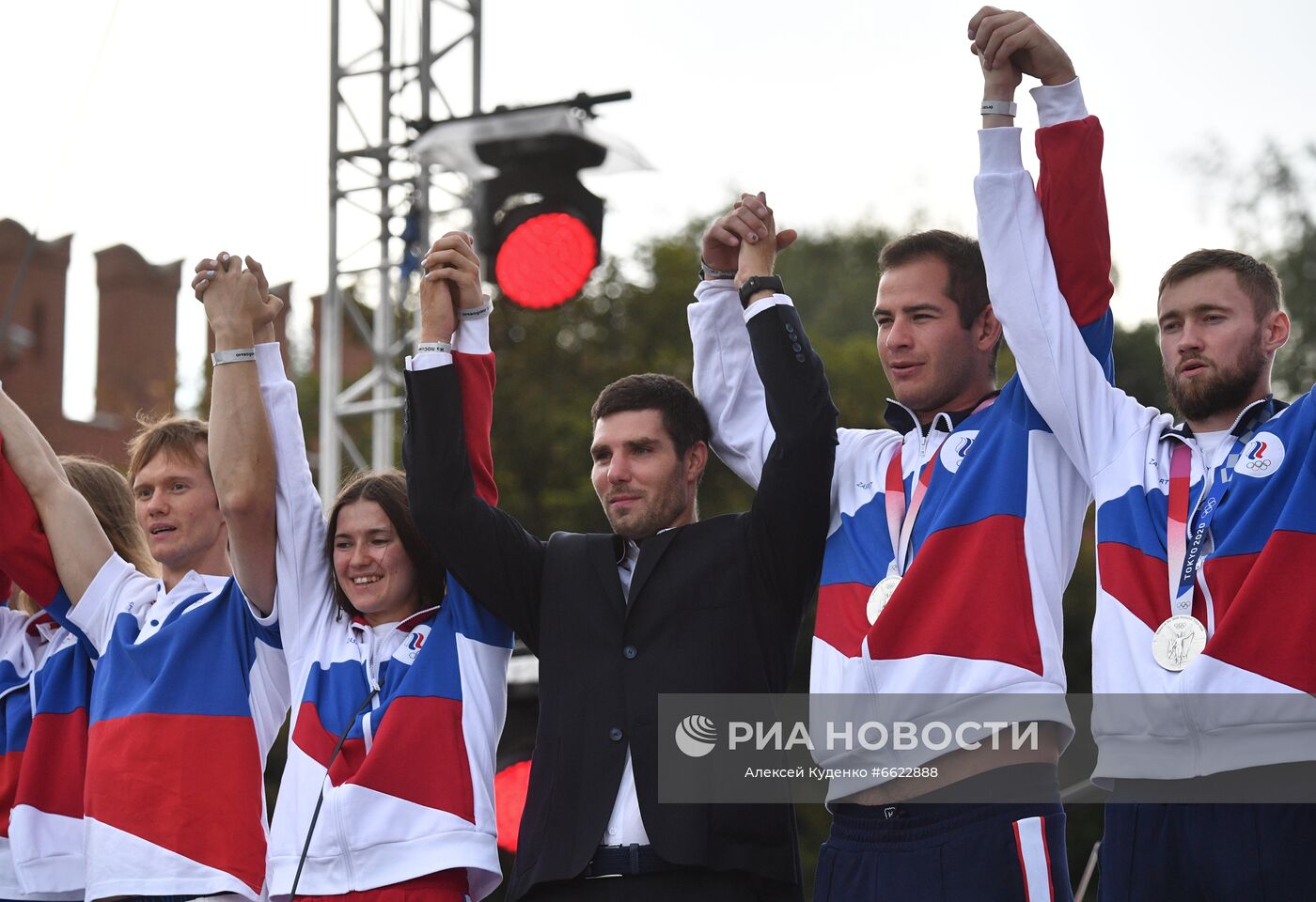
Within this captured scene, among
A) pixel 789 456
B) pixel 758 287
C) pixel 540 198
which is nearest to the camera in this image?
pixel 789 456

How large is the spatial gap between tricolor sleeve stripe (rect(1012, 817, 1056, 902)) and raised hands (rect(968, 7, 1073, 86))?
1411 mm

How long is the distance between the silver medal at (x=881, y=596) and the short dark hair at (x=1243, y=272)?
31.2 inches

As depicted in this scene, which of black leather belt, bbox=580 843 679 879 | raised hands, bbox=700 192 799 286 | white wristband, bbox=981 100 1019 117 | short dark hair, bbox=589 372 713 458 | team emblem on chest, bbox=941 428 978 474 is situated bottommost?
black leather belt, bbox=580 843 679 879

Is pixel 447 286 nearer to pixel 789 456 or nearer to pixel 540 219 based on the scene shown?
pixel 789 456

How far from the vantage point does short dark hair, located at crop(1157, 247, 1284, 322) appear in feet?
9.64

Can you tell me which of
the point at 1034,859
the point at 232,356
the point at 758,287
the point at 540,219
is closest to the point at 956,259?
the point at 758,287

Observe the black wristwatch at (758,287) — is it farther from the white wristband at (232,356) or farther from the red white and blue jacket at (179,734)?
the red white and blue jacket at (179,734)

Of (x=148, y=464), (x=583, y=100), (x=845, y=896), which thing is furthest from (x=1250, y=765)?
(x=583, y=100)

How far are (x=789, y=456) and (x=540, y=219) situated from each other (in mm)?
3393

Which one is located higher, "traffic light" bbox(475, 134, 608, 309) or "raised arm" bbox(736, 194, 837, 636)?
"traffic light" bbox(475, 134, 608, 309)

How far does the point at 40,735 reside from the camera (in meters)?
3.77

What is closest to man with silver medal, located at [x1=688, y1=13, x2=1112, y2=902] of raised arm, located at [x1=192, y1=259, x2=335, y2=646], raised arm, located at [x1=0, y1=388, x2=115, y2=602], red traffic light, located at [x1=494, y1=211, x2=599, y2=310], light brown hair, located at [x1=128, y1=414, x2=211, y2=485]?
raised arm, located at [x1=192, y1=259, x2=335, y2=646]

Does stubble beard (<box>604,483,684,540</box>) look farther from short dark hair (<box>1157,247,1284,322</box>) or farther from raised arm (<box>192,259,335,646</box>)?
short dark hair (<box>1157,247,1284,322</box>)

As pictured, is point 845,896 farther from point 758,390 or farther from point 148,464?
point 148,464
